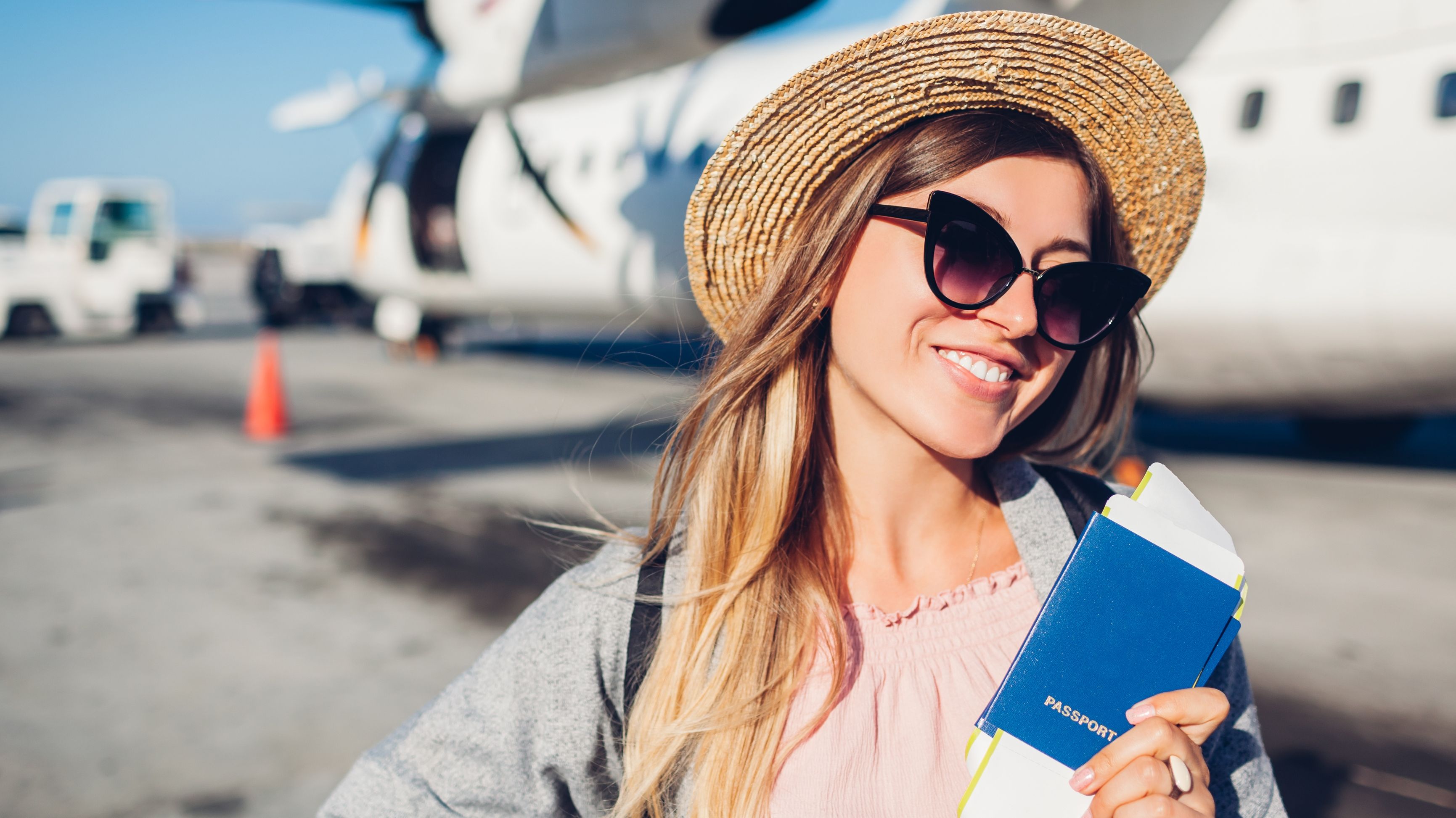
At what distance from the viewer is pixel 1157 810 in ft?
2.65

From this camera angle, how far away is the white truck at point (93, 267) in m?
14.0

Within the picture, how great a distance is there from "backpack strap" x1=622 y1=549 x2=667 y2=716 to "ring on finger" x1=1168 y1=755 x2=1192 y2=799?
0.54m

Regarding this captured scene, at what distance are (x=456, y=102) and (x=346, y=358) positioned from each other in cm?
664

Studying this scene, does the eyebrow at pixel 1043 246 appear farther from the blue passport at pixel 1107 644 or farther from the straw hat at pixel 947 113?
the blue passport at pixel 1107 644

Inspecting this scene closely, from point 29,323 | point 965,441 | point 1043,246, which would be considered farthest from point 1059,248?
point 29,323

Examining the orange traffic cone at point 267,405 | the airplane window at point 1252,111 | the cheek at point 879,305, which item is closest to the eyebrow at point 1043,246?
the cheek at point 879,305

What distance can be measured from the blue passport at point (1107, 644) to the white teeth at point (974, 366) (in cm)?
32

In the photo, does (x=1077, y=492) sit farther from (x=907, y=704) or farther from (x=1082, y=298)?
(x=907, y=704)

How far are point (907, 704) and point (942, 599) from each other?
16cm

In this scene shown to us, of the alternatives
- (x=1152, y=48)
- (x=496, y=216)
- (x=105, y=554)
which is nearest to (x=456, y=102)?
(x=496, y=216)

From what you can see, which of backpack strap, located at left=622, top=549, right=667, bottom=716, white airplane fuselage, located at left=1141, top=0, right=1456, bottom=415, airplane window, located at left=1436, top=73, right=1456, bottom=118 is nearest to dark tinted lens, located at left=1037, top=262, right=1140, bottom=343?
backpack strap, located at left=622, top=549, right=667, bottom=716

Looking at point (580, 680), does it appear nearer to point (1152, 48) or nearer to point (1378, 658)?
point (1378, 658)

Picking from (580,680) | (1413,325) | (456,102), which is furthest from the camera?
(456,102)

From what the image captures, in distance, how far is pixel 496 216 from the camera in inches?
361
